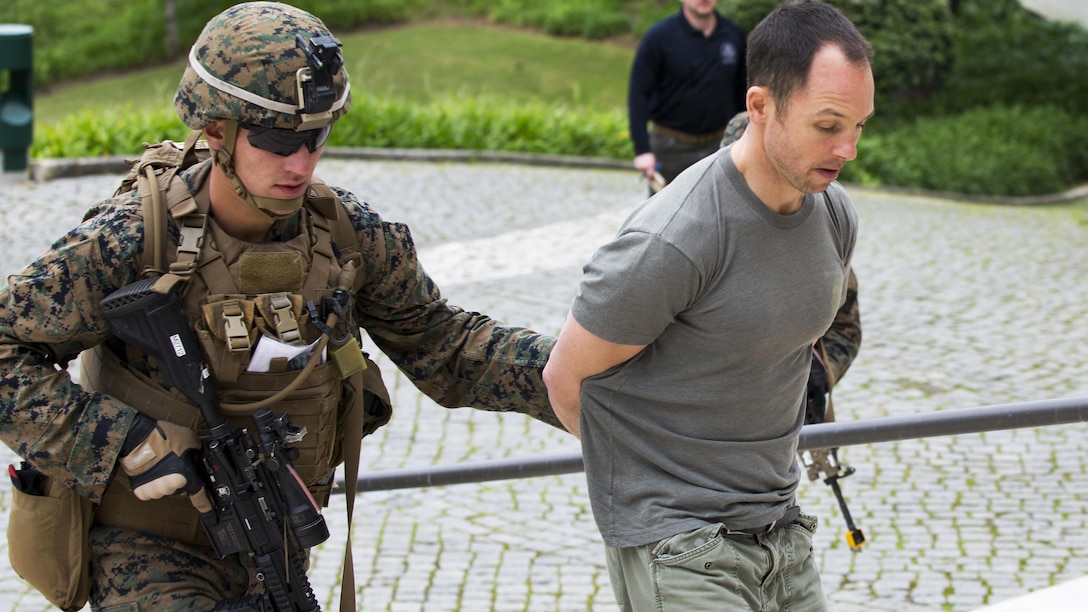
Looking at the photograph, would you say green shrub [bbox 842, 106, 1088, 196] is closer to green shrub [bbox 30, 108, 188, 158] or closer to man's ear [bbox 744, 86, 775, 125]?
green shrub [bbox 30, 108, 188, 158]

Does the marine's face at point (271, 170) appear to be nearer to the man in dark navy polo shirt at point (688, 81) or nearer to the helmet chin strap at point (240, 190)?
the helmet chin strap at point (240, 190)

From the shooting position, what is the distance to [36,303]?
2.50 meters

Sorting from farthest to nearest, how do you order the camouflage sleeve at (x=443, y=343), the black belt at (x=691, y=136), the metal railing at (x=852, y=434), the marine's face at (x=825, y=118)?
1. the black belt at (x=691, y=136)
2. the metal railing at (x=852, y=434)
3. the camouflage sleeve at (x=443, y=343)
4. the marine's face at (x=825, y=118)

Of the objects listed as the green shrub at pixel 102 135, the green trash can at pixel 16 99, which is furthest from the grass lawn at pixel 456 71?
the green trash can at pixel 16 99

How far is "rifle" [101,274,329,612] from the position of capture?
2.53 meters

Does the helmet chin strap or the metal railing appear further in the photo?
the metal railing

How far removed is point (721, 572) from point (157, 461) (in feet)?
3.66

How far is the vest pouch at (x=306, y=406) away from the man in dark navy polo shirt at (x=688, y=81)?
5.25m

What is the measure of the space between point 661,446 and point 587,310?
320 mm

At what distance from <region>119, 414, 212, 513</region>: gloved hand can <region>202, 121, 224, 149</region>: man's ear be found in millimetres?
563

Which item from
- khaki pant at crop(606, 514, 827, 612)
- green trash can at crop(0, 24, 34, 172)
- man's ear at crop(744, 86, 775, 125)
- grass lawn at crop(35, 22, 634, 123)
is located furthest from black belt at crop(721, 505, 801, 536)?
grass lawn at crop(35, 22, 634, 123)

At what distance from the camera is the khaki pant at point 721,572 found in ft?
8.04

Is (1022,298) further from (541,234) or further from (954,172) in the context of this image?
(954,172)

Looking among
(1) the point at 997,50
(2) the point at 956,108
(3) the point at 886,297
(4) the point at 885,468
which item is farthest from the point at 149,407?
(1) the point at 997,50
